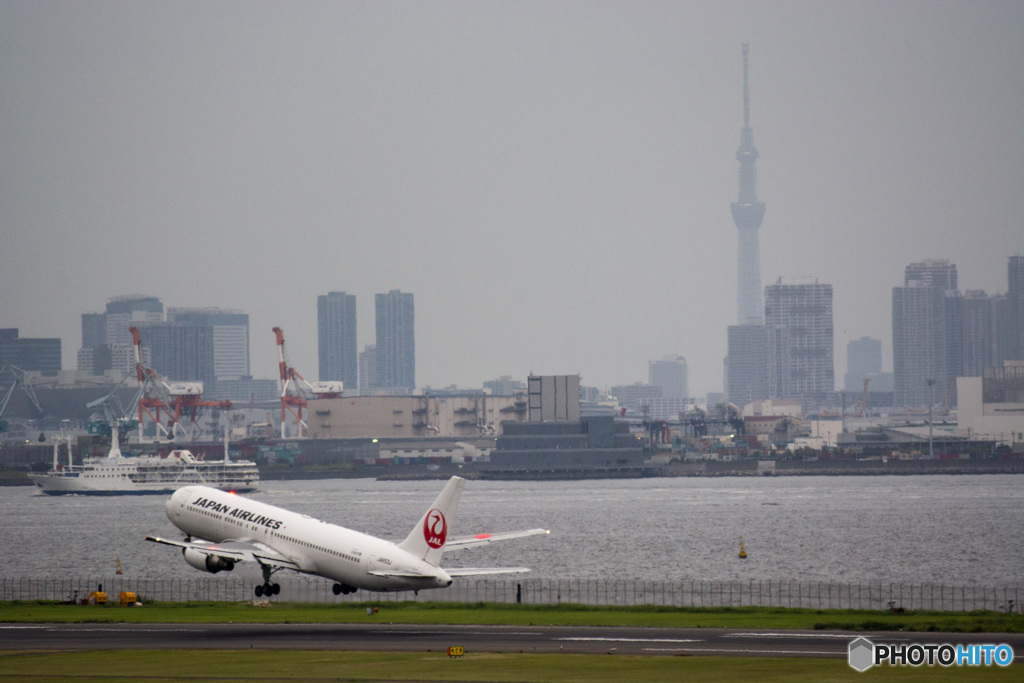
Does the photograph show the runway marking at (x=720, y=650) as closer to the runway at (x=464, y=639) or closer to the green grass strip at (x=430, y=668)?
the runway at (x=464, y=639)

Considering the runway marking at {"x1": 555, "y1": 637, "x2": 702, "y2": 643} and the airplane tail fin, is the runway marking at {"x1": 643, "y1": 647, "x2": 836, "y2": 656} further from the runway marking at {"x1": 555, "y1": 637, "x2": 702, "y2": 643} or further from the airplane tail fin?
the airplane tail fin

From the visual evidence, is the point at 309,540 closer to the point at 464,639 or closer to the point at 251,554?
the point at 251,554

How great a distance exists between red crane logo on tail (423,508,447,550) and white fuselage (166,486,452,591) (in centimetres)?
105

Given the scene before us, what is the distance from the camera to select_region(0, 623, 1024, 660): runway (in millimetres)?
53625

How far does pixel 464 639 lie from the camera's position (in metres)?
57.4

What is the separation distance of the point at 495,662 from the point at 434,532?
49.3ft

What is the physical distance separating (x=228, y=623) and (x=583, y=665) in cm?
2294

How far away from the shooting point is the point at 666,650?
53.0 meters

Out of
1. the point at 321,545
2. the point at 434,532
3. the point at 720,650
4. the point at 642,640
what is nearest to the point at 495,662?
the point at 720,650

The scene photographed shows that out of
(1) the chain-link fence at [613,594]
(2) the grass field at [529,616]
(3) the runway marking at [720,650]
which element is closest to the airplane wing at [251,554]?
(2) the grass field at [529,616]

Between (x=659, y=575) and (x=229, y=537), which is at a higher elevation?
(x=229, y=537)

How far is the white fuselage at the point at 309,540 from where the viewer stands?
210 ft

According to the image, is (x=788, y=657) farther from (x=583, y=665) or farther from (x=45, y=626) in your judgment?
(x=45, y=626)

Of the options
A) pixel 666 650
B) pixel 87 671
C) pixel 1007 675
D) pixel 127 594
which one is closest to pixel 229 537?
pixel 127 594
